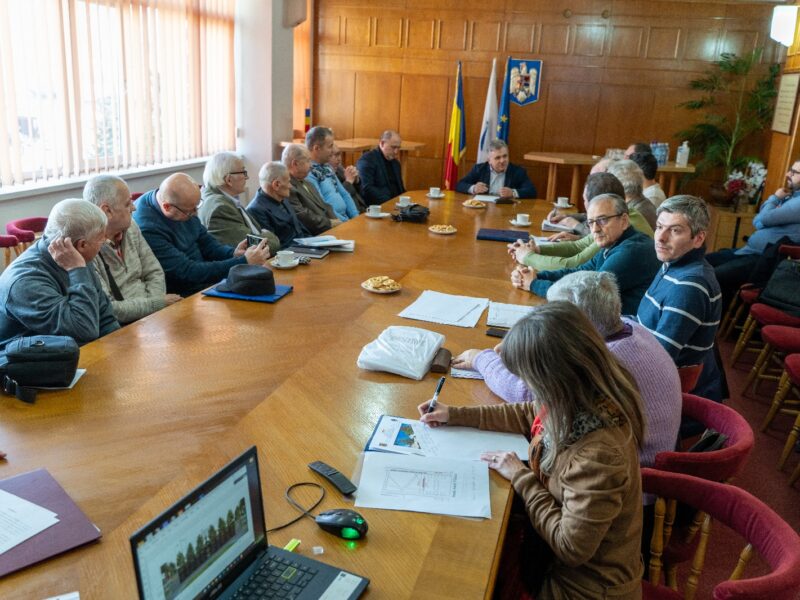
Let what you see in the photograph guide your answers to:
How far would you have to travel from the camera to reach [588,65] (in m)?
7.79

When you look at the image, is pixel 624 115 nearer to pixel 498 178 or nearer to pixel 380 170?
pixel 498 178

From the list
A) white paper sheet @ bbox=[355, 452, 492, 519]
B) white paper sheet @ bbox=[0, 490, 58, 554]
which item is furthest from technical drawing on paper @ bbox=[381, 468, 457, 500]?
white paper sheet @ bbox=[0, 490, 58, 554]

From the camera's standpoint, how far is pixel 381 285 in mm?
3016

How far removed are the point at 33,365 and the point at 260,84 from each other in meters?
5.70

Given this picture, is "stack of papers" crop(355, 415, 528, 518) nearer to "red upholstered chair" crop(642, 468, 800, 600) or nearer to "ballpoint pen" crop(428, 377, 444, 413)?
"ballpoint pen" crop(428, 377, 444, 413)

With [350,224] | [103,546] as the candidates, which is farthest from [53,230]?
[350,224]

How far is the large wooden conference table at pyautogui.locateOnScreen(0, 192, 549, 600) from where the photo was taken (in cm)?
132

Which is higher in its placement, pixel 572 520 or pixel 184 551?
pixel 184 551

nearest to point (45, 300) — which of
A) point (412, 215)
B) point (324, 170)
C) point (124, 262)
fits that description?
point (124, 262)

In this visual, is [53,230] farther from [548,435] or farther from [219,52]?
[219,52]

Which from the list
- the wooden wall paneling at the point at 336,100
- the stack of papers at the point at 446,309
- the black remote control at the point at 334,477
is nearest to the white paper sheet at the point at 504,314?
the stack of papers at the point at 446,309

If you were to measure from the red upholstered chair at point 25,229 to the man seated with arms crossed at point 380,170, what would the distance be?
3.08 m

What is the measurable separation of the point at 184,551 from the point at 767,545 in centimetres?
116

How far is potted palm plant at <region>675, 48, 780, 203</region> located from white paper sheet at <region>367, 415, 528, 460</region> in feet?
20.2
